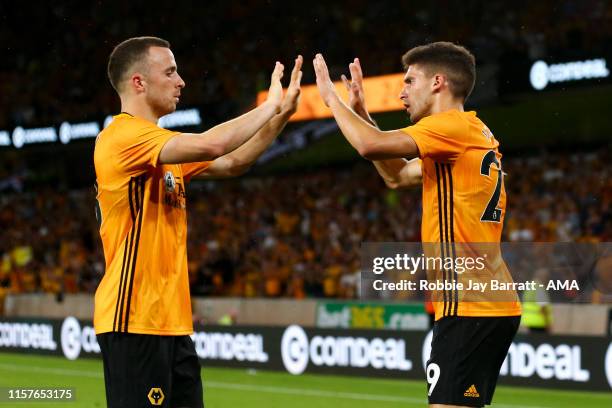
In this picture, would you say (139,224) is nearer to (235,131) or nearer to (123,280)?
(123,280)

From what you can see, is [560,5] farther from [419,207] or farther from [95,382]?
[95,382]

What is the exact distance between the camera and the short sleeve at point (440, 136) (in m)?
4.54

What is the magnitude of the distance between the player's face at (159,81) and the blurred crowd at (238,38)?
498 inches

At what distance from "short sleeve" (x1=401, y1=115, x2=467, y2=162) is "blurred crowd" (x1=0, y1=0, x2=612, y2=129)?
12294 millimetres

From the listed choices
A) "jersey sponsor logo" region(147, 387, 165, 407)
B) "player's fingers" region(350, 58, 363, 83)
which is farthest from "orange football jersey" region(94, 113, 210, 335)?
"player's fingers" region(350, 58, 363, 83)

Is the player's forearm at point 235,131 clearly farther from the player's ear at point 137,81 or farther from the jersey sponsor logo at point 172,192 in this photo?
the player's ear at point 137,81

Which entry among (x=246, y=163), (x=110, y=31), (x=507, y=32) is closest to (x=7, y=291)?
(x=110, y=31)

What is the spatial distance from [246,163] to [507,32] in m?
15.1

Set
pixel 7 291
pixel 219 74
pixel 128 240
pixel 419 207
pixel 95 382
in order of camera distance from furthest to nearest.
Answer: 1. pixel 219 74
2. pixel 7 291
3. pixel 419 207
4. pixel 95 382
5. pixel 128 240

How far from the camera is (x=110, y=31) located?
2941cm

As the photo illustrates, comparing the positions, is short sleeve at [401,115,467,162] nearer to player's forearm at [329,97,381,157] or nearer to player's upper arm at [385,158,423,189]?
player's forearm at [329,97,381,157]

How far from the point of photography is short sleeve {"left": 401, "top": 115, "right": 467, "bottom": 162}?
14.9 ft

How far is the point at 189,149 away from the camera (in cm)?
439

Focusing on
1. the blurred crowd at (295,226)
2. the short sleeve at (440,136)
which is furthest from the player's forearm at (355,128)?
the blurred crowd at (295,226)
